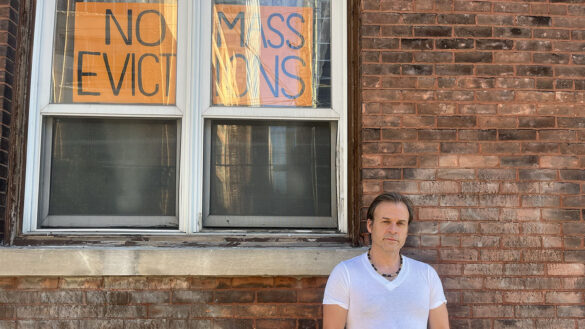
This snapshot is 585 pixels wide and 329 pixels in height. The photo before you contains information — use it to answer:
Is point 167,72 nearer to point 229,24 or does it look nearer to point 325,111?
point 229,24

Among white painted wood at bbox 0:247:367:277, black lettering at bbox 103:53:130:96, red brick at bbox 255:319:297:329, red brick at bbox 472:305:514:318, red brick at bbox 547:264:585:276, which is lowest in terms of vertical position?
red brick at bbox 255:319:297:329

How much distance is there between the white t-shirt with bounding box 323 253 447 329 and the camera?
2.43 metres

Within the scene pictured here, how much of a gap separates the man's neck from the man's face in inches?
0.7

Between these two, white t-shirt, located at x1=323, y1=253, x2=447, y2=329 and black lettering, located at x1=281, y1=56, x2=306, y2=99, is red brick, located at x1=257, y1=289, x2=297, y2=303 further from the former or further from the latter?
black lettering, located at x1=281, y1=56, x2=306, y2=99

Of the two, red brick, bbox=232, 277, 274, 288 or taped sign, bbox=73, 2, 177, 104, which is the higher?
taped sign, bbox=73, 2, 177, 104

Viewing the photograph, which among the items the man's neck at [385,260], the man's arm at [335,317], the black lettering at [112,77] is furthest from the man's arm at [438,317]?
the black lettering at [112,77]

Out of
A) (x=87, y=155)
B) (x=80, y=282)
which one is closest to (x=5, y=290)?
(x=80, y=282)

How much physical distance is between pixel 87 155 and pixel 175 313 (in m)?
1.16

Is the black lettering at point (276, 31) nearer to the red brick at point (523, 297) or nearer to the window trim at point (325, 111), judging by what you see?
the window trim at point (325, 111)

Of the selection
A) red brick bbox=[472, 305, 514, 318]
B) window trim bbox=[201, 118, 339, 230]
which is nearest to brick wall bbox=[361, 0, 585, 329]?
red brick bbox=[472, 305, 514, 318]

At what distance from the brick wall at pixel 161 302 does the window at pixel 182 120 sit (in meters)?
0.36

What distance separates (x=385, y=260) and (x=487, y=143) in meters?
1.15

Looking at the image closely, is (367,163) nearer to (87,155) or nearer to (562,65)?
(562,65)

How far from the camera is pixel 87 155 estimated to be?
11.1 ft
